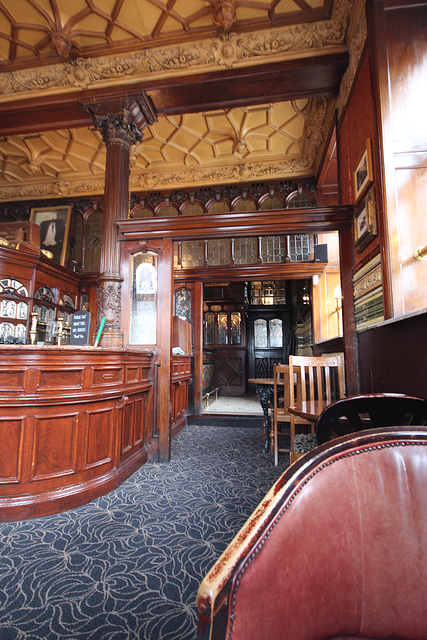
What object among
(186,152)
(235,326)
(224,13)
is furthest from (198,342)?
(224,13)

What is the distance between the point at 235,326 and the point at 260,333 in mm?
1666

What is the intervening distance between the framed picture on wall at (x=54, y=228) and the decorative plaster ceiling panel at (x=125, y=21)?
10.9 feet

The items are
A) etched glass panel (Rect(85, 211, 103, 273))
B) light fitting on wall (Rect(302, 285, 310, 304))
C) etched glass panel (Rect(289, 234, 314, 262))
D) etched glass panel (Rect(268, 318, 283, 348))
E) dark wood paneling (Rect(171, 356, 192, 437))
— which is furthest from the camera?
etched glass panel (Rect(268, 318, 283, 348))

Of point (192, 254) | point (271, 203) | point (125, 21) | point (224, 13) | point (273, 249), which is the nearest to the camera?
point (224, 13)

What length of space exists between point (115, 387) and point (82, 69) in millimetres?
4407

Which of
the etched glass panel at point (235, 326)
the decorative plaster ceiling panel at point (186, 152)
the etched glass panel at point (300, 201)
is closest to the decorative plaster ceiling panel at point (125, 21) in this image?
the decorative plaster ceiling panel at point (186, 152)

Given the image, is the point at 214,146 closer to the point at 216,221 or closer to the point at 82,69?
the point at 82,69

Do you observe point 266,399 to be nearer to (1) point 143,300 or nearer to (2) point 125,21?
(1) point 143,300

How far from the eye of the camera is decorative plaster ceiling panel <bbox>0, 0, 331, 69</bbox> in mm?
3797

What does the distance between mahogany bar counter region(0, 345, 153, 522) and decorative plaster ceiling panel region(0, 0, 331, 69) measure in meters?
4.12

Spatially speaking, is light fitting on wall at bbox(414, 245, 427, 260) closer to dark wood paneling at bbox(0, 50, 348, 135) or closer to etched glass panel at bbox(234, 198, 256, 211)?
dark wood paneling at bbox(0, 50, 348, 135)

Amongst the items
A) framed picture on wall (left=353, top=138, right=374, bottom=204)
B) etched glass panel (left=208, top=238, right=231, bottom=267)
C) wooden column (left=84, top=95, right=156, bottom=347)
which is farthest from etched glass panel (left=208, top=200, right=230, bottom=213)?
framed picture on wall (left=353, top=138, right=374, bottom=204)

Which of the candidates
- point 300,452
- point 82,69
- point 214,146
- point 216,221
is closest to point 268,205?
point 214,146

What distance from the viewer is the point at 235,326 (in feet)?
33.1
